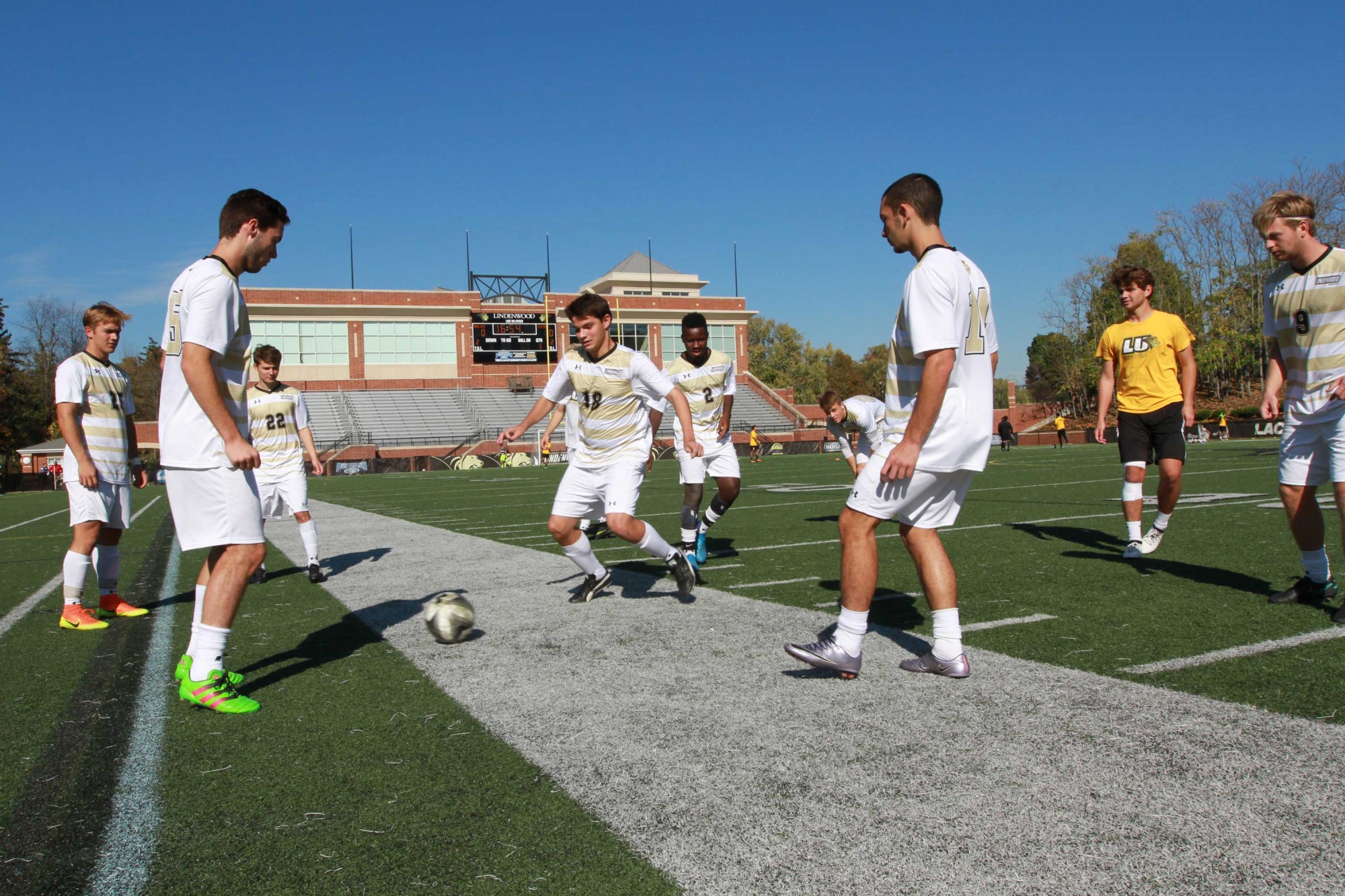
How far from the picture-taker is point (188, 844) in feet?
7.90

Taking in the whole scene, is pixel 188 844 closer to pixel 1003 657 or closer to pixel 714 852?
pixel 714 852

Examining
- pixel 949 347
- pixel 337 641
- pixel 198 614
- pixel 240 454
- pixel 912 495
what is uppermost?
pixel 949 347

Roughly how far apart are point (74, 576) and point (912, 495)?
5178mm

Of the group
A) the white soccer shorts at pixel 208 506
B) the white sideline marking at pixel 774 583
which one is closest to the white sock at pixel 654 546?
the white sideline marking at pixel 774 583

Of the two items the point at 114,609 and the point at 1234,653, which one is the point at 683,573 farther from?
the point at 114,609

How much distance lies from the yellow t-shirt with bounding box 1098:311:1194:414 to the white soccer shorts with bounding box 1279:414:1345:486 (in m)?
1.94

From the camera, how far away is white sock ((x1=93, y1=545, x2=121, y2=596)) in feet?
19.8

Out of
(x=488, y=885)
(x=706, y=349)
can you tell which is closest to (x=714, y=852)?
(x=488, y=885)

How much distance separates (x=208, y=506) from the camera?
12.1ft

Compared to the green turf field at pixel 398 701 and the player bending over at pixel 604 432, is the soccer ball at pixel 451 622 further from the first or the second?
the player bending over at pixel 604 432

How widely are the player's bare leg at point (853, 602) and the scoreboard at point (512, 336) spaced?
5351 centimetres

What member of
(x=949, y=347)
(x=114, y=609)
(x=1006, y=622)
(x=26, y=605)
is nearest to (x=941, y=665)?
(x=1006, y=622)

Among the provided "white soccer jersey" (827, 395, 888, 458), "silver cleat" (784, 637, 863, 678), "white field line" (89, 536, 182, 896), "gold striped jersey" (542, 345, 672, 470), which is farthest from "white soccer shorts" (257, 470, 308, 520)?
"silver cleat" (784, 637, 863, 678)

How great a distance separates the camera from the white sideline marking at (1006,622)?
4520 mm
